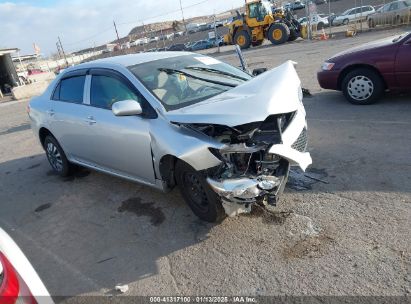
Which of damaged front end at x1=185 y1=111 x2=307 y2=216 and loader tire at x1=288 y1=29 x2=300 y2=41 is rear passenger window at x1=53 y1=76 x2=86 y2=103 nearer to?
damaged front end at x1=185 y1=111 x2=307 y2=216

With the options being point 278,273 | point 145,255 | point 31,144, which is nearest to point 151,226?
point 145,255

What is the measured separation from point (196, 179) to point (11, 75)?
99.7 ft

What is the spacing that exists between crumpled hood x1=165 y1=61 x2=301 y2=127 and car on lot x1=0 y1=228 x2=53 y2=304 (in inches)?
73.5

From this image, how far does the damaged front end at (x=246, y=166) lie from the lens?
3.30 meters

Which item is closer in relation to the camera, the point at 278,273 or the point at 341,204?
the point at 278,273

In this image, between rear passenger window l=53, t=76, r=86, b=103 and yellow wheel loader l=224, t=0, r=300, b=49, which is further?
yellow wheel loader l=224, t=0, r=300, b=49

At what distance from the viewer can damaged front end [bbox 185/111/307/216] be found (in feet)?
10.8

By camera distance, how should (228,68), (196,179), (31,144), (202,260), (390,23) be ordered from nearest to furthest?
(202,260) < (196,179) < (228,68) < (31,144) < (390,23)

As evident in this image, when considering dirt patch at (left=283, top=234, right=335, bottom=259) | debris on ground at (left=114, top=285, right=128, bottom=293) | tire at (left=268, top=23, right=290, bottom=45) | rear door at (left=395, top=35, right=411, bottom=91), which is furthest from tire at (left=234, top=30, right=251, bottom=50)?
debris on ground at (left=114, top=285, right=128, bottom=293)

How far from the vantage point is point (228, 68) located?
16.5 ft

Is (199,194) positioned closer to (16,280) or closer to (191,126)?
(191,126)

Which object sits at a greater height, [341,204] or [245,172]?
[245,172]

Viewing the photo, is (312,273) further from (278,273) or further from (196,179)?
(196,179)

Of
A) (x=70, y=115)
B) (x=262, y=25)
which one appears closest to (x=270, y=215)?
(x=70, y=115)
